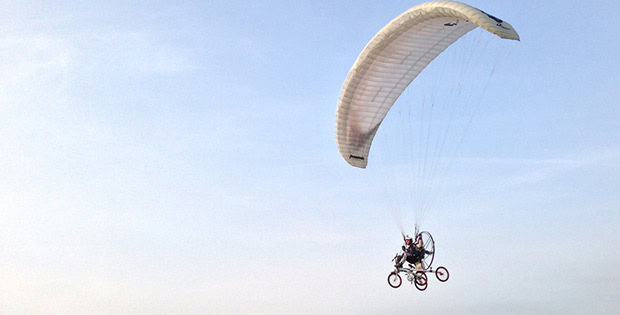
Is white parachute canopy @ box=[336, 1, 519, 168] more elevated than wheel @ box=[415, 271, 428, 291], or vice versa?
white parachute canopy @ box=[336, 1, 519, 168]

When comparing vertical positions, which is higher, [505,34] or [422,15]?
[422,15]

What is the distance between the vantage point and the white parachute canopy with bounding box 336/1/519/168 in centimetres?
3078

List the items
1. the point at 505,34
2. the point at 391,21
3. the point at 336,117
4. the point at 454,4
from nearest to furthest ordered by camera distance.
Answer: the point at 505,34 < the point at 454,4 < the point at 391,21 < the point at 336,117

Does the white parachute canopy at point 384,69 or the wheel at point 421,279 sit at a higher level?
the white parachute canopy at point 384,69

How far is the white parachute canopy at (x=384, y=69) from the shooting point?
101ft

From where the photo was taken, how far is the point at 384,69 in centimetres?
3198

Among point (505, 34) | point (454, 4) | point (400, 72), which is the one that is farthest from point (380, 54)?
point (505, 34)

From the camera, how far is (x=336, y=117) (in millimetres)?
32781

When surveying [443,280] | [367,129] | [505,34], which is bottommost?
[443,280]

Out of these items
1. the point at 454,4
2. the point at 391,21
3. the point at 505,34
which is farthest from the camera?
the point at 391,21

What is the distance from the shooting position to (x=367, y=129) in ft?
109

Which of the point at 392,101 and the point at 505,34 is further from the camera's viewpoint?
the point at 392,101

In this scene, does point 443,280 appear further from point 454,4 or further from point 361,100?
point 454,4

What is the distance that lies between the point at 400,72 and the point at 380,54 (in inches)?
48.8
